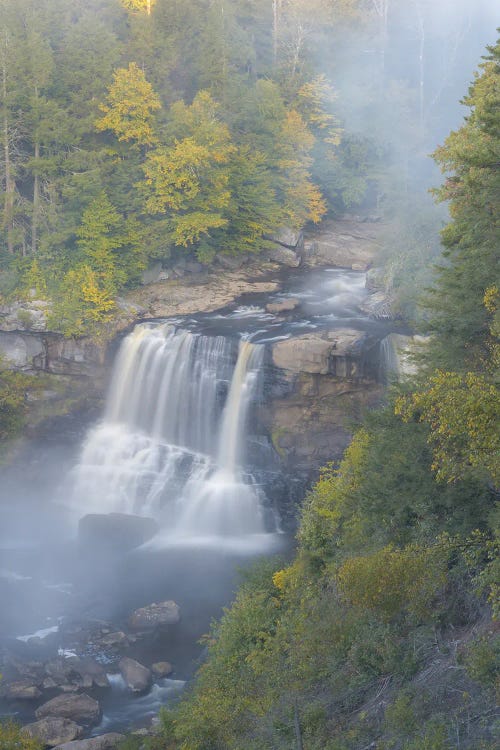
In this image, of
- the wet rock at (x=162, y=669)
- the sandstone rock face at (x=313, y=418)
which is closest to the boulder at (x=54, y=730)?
the wet rock at (x=162, y=669)

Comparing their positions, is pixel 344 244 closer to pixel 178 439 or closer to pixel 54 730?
pixel 178 439

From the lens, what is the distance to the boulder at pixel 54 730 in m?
16.1

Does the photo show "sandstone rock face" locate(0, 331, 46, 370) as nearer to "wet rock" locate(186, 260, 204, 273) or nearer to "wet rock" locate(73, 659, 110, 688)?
"wet rock" locate(186, 260, 204, 273)

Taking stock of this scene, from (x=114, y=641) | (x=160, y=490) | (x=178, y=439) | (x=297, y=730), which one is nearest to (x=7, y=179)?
(x=178, y=439)

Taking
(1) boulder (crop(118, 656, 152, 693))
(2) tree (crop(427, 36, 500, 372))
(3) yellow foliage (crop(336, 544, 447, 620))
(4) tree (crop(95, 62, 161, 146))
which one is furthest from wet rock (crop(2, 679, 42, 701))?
(4) tree (crop(95, 62, 161, 146))

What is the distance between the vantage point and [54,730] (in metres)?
16.3

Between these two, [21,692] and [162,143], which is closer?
[21,692]

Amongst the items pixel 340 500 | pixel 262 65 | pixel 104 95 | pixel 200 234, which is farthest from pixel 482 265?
pixel 262 65

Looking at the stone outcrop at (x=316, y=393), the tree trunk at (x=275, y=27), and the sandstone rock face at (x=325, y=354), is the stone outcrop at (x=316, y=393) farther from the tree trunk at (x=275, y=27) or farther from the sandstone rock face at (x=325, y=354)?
the tree trunk at (x=275, y=27)

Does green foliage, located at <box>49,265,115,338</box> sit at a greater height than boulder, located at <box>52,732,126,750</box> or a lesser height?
greater

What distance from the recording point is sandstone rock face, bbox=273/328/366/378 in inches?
1020

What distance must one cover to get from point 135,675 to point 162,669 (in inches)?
29.7

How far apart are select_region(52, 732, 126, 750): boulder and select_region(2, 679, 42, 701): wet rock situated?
2395mm

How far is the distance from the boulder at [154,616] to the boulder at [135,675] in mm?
1571
